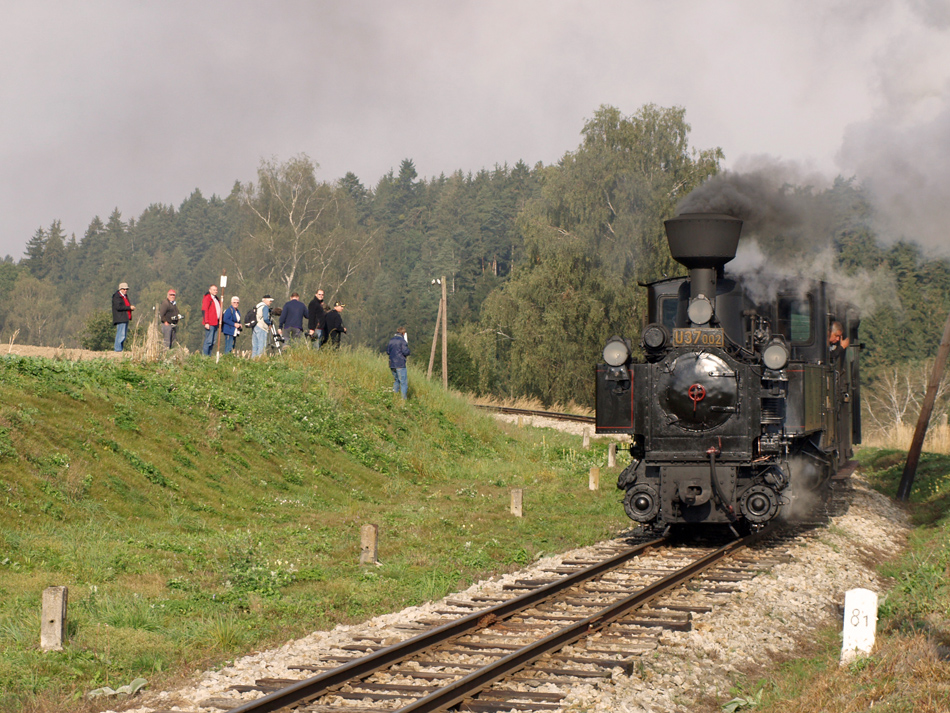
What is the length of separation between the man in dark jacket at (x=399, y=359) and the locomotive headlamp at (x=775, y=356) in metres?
11.6

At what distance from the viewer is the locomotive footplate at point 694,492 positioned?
38.1 feet

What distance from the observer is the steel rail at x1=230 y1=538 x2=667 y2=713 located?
20.4ft

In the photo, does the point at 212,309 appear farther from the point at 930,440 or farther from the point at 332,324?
the point at 930,440

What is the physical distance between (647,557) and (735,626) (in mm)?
3396

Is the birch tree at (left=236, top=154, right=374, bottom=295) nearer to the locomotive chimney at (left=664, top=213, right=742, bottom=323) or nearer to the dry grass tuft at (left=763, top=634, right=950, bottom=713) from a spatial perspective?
the locomotive chimney at (left=664, top=213, right=742, bottom=323)

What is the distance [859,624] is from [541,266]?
1493 inches

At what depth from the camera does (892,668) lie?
6.97m

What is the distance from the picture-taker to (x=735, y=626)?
8.57m

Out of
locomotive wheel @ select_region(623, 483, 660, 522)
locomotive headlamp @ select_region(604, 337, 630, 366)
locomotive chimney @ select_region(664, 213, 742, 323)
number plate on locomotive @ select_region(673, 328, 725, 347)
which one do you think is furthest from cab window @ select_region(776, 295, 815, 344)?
locomotive wheel @ select_region(623, 483, 660, 522)

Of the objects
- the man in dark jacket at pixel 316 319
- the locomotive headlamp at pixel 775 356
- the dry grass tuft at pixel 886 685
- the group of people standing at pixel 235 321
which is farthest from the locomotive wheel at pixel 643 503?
the man in dark jacket at pixel 316 319

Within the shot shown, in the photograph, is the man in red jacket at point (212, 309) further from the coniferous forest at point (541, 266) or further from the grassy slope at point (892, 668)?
the grassy slope at point (892, 668)

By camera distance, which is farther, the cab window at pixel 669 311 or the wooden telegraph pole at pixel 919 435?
the wooden telegraph pole at pixel 919 435

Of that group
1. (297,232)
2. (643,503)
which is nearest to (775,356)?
(643,503)

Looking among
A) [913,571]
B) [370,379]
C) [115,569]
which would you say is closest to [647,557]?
[913,571]
